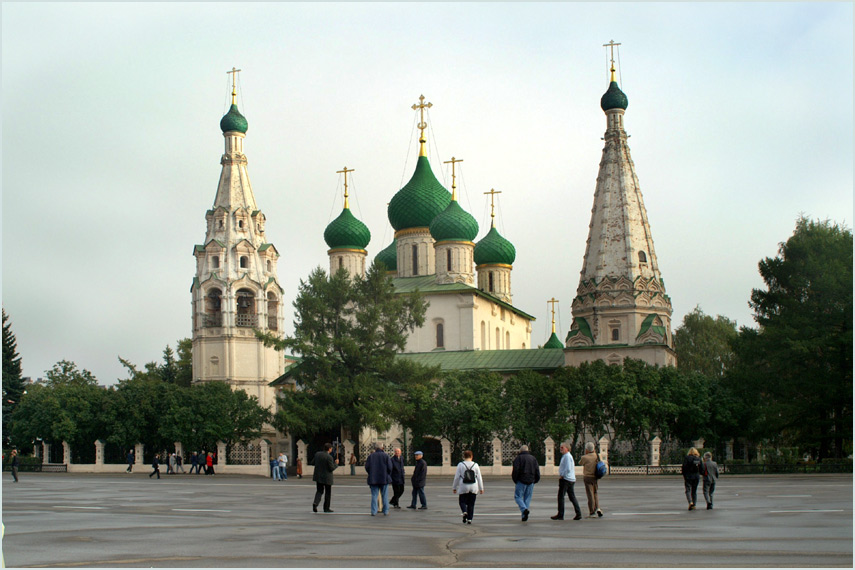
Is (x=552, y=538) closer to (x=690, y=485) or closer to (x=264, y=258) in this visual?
(x=690, y=485)

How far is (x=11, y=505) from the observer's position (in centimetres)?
1873

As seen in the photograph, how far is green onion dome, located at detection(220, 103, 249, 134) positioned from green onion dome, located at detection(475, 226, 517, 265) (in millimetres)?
15222

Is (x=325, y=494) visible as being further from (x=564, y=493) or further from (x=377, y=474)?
(x=564, y=493)

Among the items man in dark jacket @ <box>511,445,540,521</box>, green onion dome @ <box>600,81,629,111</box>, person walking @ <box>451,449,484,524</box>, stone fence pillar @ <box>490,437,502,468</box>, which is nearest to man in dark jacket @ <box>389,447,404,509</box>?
person walking @ <box>451,449,484,524</box>

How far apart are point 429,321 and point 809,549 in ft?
135

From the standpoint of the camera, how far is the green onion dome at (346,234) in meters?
55.9

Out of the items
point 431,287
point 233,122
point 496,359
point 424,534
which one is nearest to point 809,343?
point 496,359

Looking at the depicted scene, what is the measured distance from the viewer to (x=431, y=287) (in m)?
51.5

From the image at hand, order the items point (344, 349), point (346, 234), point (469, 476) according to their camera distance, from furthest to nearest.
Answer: point (346, 234) < point (344, 349) < point (469, 476)

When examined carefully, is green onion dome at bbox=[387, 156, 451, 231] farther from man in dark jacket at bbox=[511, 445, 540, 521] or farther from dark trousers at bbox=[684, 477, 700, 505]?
man in dark jacket at bbox=[511, 445, 540, 521]

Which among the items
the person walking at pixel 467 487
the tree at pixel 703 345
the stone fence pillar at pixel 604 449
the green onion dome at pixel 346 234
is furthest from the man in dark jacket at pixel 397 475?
the tree at pixel 703 345

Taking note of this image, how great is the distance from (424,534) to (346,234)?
4371 cm

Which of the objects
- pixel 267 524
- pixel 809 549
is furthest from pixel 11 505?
pixel 809 549

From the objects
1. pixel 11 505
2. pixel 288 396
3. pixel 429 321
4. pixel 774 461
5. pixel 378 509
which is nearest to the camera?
pixel 378 509
